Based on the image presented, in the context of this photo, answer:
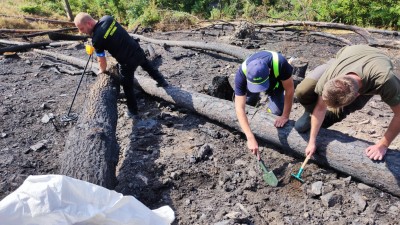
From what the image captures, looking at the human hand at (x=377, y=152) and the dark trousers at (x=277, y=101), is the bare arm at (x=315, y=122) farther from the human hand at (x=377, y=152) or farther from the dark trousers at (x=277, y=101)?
the dark trousers at (x=277, y=101)

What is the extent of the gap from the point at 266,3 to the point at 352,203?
1443 cm

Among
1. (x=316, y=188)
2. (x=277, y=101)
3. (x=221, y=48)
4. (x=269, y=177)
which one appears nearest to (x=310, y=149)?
(x=316, y=188)

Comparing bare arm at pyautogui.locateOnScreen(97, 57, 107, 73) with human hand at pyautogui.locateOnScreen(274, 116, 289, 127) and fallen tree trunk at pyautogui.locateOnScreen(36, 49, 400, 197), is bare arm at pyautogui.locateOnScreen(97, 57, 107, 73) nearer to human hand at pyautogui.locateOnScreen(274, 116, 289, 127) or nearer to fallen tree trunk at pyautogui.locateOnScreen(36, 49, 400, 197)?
fallen tree trunk at pyautogui.locateOnScreen(36, 49, 400, 197)

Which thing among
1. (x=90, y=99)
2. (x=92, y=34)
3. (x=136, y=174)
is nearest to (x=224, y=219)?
(x=136, y=174)

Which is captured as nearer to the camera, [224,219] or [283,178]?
[224,219]

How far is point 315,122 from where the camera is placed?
3014 mm

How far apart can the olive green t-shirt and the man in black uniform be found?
8.75ft

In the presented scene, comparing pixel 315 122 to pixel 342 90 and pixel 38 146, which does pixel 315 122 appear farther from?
pixel 38 146

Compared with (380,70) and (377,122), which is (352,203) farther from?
(377,122)

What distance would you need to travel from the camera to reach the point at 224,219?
2746mm

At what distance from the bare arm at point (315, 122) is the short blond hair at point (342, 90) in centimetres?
45

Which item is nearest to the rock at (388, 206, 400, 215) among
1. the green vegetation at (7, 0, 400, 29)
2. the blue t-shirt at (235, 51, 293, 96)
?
the blue t-shirt at (235, 51, 293, 96)

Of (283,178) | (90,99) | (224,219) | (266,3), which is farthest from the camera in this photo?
(266,3)

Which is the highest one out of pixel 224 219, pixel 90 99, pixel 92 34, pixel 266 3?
pixel 92 34
